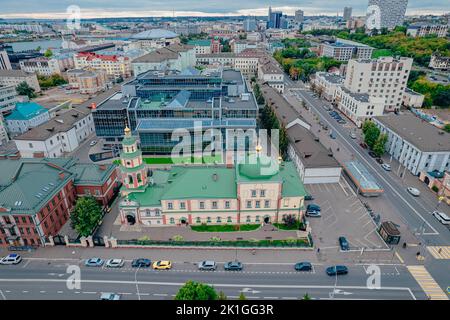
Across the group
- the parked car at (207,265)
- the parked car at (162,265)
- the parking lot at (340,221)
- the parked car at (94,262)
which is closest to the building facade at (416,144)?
the parking lot at (340,221)

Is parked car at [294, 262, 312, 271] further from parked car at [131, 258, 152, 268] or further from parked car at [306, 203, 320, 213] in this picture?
parked car at [131, 258, 152, 268]

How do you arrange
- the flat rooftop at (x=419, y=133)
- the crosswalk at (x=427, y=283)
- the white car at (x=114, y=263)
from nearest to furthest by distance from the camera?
the crosswalk at (x=427, y=283) < the white car at (x=114, y=263) < the flat rooftop at (x=419, y=133)

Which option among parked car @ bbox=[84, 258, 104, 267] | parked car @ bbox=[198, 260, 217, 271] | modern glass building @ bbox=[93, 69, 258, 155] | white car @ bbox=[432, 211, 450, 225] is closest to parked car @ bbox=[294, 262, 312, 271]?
parked car @ bbox=[198, 260, 217, 271]

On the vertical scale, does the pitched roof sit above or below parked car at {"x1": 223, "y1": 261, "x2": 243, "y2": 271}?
above

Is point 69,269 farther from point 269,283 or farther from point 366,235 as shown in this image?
point 366,235

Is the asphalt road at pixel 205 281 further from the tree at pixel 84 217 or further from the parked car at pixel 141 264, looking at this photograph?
the tree at pixel 84 217

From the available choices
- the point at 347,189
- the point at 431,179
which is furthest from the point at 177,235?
the point at 431,179

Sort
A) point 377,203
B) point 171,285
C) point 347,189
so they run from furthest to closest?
point 347,189 < point 377,203 < point 171,285
